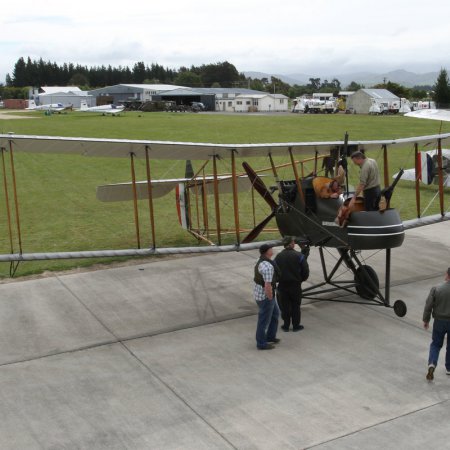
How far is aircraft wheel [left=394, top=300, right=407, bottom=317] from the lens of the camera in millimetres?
7783

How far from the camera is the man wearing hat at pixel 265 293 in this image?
21.9 ft

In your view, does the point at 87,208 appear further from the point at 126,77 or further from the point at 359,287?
the point at 126,77

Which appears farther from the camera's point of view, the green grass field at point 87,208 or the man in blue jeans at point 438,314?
the green grass field at point 87,208

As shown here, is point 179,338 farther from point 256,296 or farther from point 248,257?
point 248,257

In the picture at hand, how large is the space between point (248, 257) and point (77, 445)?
6.57m

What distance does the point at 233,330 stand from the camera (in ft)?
24.8

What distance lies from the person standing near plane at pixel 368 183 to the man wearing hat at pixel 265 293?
1.60 metres

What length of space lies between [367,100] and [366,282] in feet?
229

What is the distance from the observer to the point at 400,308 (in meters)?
7.81

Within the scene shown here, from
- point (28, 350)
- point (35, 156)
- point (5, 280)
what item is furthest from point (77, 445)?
point (35, 156)

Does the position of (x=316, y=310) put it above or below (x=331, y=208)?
below

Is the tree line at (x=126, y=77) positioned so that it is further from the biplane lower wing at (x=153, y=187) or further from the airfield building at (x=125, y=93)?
the biplane lower wing at (x=153, y=187)

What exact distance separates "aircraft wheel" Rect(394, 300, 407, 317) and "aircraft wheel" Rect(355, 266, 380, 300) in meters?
0.58

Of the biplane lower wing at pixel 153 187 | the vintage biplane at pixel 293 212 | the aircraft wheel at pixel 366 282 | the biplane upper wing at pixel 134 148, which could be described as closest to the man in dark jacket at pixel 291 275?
the vintage biplane at pixel 293 212
